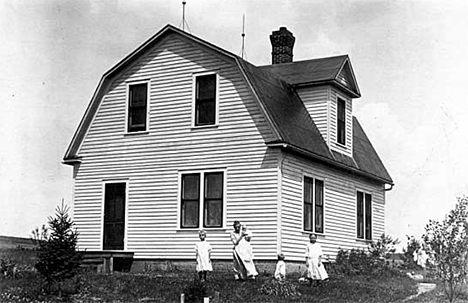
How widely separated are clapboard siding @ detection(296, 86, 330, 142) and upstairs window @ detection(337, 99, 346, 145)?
1176 millimetres

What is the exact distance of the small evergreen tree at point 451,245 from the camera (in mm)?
18016

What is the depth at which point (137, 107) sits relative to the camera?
26.0 m

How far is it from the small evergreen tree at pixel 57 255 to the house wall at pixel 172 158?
6375 mm

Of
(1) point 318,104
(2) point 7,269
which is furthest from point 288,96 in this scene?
(2) point 7,269

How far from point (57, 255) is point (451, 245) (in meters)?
9.24

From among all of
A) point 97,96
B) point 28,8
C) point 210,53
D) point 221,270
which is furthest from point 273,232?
point 28,8

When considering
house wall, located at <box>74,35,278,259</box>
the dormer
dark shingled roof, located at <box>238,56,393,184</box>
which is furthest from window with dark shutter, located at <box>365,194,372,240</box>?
house wall, located at <box>74,35,278,259</box>

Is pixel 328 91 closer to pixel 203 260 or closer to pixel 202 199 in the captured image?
pixel 202 199

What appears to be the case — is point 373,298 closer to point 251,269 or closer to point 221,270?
point 251,269

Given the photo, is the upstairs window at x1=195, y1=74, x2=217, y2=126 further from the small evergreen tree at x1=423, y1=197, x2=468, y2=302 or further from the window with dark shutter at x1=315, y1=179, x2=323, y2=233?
the small evergreen tree at x1=423, y1=197, x2=468, y2=302

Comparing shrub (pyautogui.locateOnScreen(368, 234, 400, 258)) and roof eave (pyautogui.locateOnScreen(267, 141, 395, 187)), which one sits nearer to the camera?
roof eave (pyautogui.locateOnScreen(267, 141, 395, 187))

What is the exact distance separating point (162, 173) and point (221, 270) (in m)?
3.88

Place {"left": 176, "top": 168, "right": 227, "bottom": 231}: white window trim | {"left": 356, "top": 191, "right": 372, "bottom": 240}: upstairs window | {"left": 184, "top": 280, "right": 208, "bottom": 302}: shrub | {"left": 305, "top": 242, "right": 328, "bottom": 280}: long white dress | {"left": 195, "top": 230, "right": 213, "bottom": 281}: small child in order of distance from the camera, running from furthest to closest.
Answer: {"left": 356, "top": 191, "right": 372, "bottom": 240}: upstairs window → {"left": 176, "top": 168, "right": 227, "bottom": 231}: white window trim → {"left": 305, "top": 242, "right": 328, "bottom": 280}: long white dress → {"left": 195, "top": 230, "right": 213, "bottom": 281}: small child → {"left": 184, "top": 280, "right": 208, "bottom": 302}: shrub

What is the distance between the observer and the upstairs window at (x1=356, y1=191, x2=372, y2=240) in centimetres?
2973
